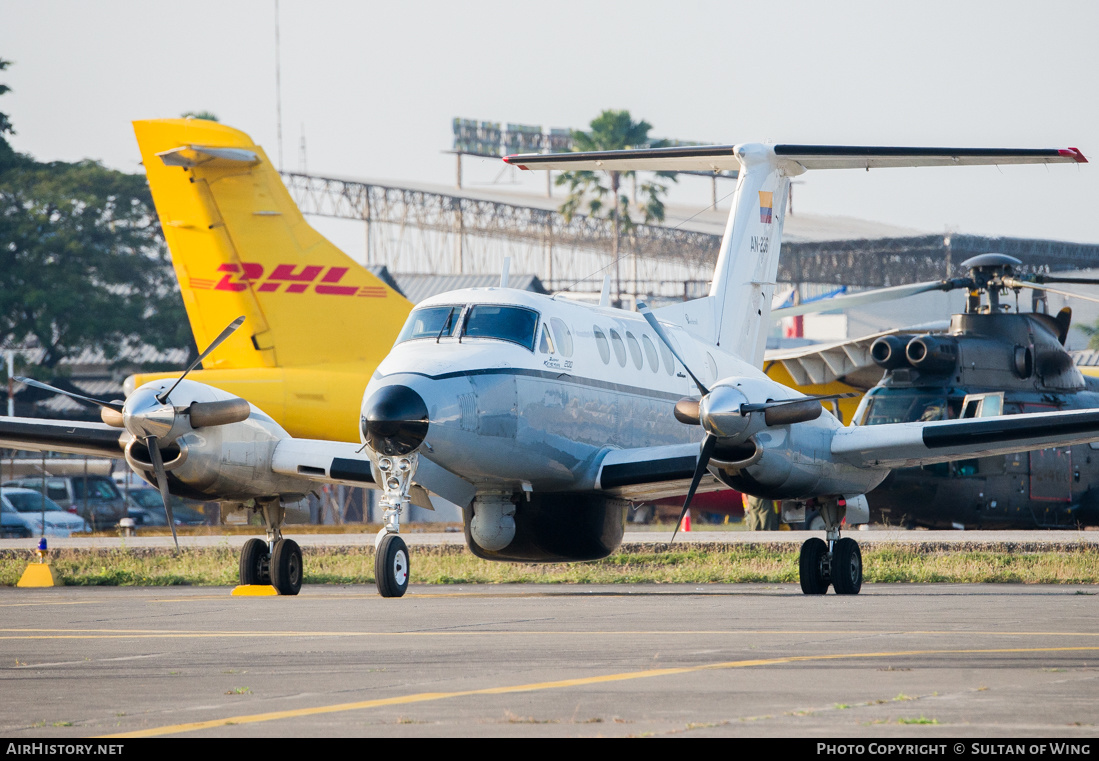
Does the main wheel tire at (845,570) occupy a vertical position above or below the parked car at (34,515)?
above

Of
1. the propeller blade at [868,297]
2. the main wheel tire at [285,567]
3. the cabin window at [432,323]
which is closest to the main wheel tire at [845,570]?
the cabin window at [432,323]

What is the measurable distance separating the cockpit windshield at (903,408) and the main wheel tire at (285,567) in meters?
11.5

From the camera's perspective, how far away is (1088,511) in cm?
2581

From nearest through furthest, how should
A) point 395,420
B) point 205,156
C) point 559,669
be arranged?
point 559,669, point 395,420, point 205,156

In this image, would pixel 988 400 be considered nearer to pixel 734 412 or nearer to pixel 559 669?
pixel 734 412

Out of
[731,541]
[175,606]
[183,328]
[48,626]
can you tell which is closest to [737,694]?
[48,626]

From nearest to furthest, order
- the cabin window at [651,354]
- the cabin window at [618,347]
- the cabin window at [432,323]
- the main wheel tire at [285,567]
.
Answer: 1. the cabin window at [432,323]
2. the main wheel tire at [285,567]
3. the cabin window at [618,347]
4. the cabin window at [651,354]

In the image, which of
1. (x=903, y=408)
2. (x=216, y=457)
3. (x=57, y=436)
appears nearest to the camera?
(x=216, y=457)

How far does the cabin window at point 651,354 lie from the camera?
18.1m

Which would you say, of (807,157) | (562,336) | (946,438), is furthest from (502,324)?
(807,157)

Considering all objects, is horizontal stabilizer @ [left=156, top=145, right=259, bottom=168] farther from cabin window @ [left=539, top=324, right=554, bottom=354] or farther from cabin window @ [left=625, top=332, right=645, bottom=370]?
cabin window @ [left=539, top=324, right=554, bottom=354]

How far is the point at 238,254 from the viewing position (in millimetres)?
25062

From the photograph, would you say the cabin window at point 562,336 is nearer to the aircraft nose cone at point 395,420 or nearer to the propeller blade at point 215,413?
the aircraft nose cone at point 395,420
